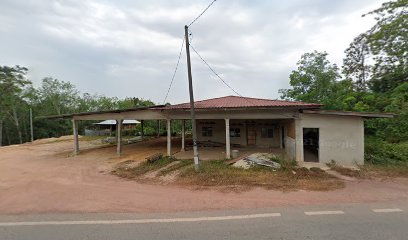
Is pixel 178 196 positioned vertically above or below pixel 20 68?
below

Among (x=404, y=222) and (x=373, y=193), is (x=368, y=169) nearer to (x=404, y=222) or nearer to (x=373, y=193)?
(x=373, y=193)

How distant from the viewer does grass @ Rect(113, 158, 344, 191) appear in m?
7.93

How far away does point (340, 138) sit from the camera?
1174 cm

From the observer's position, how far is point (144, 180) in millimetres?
9508

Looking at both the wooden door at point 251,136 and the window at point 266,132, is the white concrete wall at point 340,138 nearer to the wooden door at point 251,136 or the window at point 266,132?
the window at point 266,132

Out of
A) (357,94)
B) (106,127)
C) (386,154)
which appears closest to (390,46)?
(357,94)

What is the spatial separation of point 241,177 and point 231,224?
4.27 m

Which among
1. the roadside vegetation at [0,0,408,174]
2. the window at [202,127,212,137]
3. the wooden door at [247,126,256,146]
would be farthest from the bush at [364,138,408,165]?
the window at [202,127,212,137]

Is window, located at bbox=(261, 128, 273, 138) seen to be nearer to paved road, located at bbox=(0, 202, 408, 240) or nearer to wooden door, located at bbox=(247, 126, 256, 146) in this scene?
wooden door, located at bbox=(247, 126, 256, 146)

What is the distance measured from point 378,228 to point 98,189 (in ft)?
26.2

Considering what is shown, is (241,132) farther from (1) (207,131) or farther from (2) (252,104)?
(2) (252,104)

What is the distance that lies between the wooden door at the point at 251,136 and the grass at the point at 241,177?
8.42 m

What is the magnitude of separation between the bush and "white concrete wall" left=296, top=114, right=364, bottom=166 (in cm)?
122

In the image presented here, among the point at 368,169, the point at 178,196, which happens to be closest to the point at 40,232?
the point at 178,196
